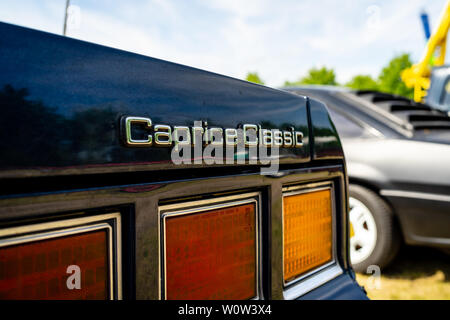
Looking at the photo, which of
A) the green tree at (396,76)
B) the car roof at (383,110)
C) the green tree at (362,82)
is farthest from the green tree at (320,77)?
the car roof at (383,110)

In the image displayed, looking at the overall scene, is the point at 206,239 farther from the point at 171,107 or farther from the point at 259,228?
the point at 171,107

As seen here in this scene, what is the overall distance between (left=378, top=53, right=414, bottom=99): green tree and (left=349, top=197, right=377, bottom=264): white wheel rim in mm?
26248

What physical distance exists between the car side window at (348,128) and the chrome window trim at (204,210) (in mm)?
2110

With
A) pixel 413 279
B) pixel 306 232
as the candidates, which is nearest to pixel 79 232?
pixel 306 232

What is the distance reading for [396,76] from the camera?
25.5 meters

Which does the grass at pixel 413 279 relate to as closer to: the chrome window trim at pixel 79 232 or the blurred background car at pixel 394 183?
the blurred background car at pixel 394 183

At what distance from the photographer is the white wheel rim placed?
2.55 metres

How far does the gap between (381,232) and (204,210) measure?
7.11 ft

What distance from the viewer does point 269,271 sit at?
3.07 feet

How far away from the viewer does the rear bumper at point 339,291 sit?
1.03m

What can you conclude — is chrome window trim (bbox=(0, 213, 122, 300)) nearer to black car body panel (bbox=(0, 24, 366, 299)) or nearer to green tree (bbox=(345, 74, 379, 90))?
black car body panel (bbox=(0, 24, 366, 299))

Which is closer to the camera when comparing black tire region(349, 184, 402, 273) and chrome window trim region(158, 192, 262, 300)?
chrome window trim region(158, 192, 262, 300)

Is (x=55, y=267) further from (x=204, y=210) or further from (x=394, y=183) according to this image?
(x=394, y=183)

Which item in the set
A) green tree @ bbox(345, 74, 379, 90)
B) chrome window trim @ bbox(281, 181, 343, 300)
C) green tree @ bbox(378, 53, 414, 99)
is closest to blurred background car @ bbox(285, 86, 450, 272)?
chrome window trim @ bbox(281, 181, 343, 300)
